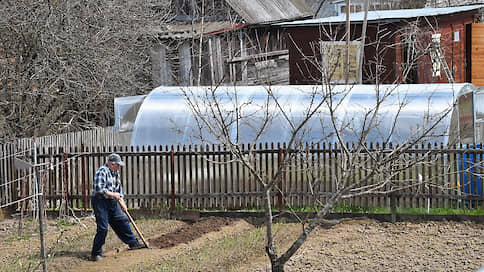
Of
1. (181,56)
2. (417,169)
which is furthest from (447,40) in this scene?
(417,169)

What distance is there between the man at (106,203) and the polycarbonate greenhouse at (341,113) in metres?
3.55

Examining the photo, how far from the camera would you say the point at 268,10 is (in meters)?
31.9

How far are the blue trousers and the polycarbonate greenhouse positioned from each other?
3598 millimetres

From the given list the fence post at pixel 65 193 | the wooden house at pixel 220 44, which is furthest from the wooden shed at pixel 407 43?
the fence post at pixel 65 193

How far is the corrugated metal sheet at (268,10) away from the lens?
29141mm

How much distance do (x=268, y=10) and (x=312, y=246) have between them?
2281cm

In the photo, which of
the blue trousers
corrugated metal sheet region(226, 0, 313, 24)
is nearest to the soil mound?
the blue trousers

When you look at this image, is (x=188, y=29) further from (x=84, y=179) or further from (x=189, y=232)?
(x=189, y=232)

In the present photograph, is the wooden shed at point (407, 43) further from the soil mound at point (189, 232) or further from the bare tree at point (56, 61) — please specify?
the soil mound at point (189, 232)

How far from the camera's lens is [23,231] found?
12141 mm

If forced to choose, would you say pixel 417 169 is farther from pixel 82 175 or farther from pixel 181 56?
pixel 181 56

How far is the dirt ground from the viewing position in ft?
30.3

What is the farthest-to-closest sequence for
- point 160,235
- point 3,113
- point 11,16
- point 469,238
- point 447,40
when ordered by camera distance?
point 447,40 < point 3,113 < point 11,16 < point 160,235 < point 469,238

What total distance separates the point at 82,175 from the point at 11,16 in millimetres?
4999
